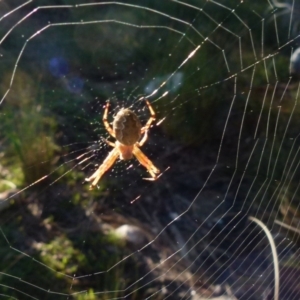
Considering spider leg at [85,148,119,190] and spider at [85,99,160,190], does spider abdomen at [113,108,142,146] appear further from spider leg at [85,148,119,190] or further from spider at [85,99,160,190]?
spider leg at [85,148,119,190]

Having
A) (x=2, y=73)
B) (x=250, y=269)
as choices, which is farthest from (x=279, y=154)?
(x=2, y=73)

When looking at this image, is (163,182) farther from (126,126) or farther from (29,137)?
(126,126)

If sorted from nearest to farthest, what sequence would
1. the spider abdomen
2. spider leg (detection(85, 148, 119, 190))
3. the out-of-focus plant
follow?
the spider abdomen < spider leg (detection(85, 148, 119, 190)) < the out-of-focus plant

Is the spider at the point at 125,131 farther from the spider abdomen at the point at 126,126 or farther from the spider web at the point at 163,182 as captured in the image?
the spider web at the point at 163,182

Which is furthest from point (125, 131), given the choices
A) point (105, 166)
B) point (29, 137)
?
point (29, 137)

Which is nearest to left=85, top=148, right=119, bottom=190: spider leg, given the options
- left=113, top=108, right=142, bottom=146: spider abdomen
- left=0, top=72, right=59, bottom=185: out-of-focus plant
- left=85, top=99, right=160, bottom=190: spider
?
left=85, top=99, right=160, bottom=190: spider
